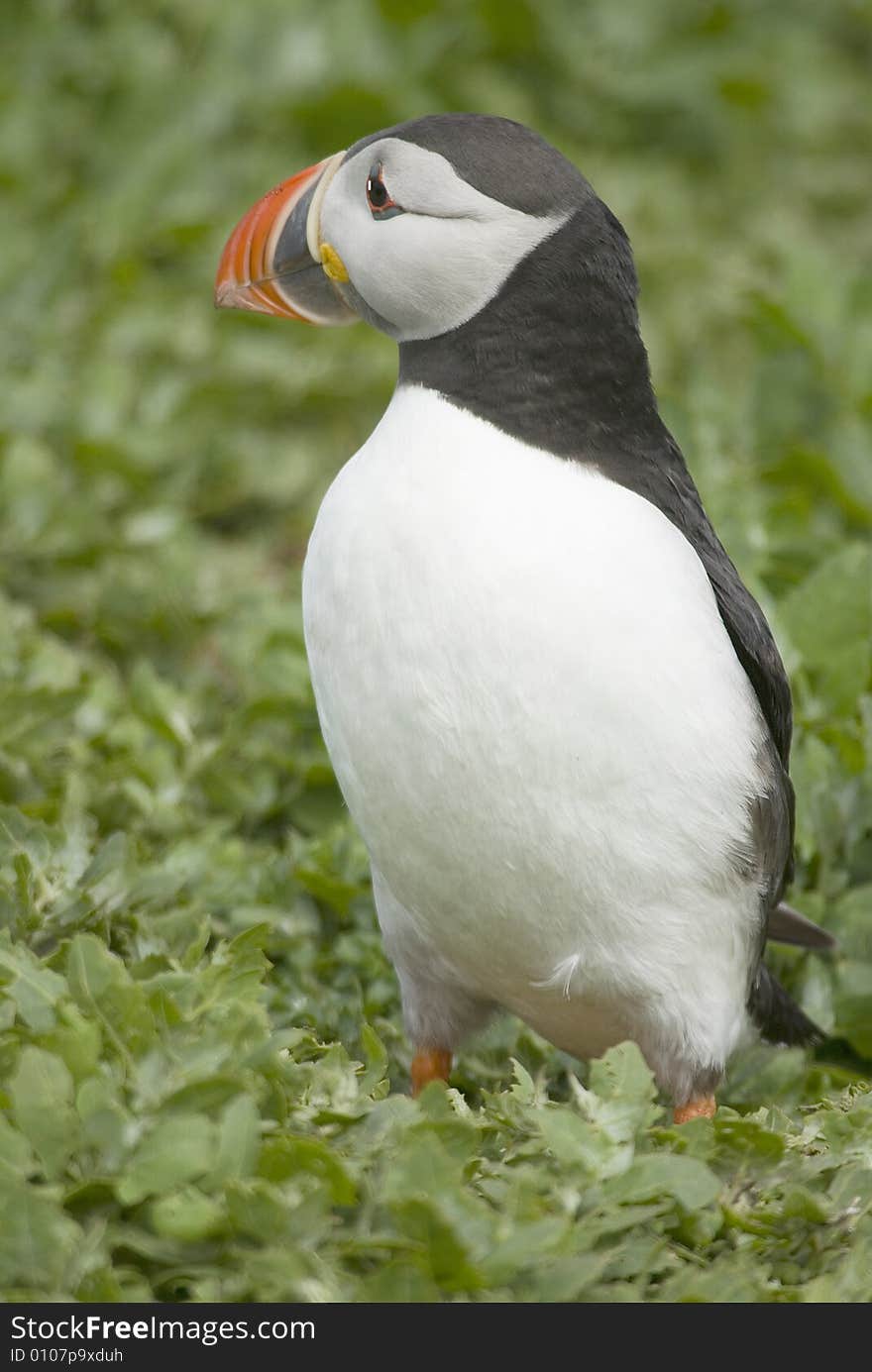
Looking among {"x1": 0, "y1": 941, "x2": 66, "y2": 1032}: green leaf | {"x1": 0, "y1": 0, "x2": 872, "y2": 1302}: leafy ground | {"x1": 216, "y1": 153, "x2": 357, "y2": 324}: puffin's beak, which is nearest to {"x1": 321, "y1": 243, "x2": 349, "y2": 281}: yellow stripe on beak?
{"x1": 216, "y1": 153, "x2": 357, "y2": 324}: puffin's beak

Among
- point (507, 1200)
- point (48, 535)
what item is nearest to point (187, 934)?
point (507, 1200)

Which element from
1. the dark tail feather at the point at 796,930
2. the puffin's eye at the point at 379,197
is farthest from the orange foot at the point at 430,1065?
the puffin's eye at the point at 379,197

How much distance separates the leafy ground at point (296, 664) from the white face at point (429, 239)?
1332 mm

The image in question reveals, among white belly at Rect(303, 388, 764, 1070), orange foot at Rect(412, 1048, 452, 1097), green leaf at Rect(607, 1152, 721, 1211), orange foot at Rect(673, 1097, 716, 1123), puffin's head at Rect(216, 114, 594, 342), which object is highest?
puffin's head at Rect(216, 114, 594, 342)

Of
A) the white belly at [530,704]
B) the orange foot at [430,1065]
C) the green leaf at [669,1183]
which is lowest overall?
the orange foot at [430,1065]

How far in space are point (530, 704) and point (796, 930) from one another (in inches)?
52.5

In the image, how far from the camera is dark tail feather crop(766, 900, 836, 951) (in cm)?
426

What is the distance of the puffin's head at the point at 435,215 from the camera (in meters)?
3.41

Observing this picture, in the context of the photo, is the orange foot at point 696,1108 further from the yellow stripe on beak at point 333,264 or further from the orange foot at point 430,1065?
the yellow stripe on beak at point 333,264

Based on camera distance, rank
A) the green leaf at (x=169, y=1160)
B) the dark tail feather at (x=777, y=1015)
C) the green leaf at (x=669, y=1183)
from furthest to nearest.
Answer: the dark tail feather at (x=777, y=1015) → the green leaf at (x=669, y=1183) → the green leaf at (x=169, y=1160)

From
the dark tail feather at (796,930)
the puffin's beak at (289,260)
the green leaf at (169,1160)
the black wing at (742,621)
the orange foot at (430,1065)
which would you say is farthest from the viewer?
the dark tail feather at (796,930)

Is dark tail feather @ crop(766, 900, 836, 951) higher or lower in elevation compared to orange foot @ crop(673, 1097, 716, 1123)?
higher

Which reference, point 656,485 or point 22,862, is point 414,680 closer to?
point 656,485

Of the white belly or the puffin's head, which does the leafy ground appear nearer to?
the white belly
